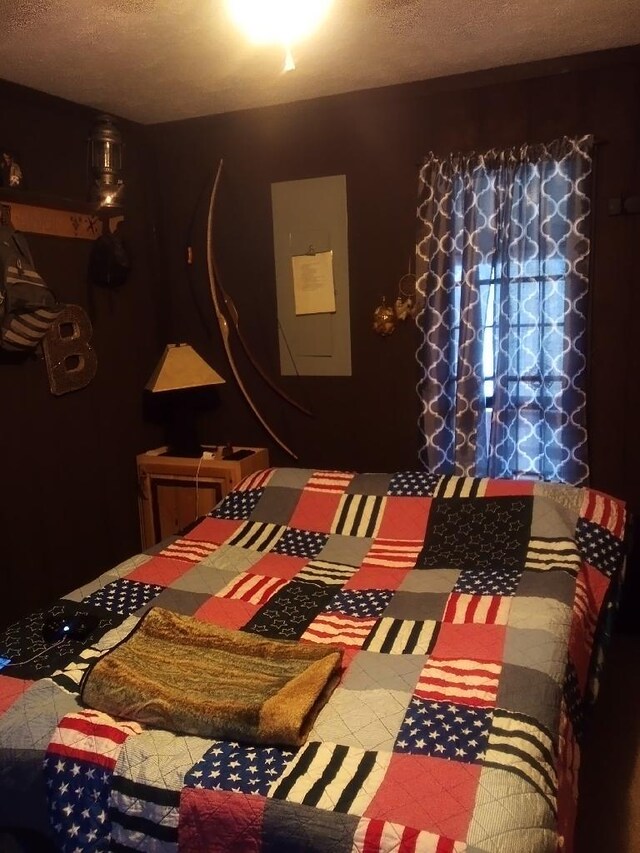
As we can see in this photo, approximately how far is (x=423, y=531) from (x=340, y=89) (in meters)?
1.93

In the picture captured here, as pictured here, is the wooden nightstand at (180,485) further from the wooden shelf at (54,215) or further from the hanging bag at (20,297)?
the wooden shelf at (54,215)

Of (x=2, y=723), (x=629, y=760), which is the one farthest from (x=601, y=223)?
(x=2, y=723)

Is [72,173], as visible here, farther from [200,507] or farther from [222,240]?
[200,507]

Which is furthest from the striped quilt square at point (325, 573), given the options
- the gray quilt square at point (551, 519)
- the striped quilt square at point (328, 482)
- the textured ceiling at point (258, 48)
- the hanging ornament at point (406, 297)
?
the textured ceiling at point (258, 48)

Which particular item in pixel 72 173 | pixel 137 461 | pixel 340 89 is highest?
pixel 340 89

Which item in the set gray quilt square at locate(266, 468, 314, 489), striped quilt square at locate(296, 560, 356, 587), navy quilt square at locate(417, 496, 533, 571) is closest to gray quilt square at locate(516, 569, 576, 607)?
navy quilt square at locate(417, 496, 533, 571)

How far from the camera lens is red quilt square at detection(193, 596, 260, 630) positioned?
2100 mm

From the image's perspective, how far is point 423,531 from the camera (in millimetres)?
2689

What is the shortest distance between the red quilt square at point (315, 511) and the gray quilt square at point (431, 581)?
19.1 inches

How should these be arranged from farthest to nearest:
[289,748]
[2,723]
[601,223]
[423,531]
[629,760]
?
[601,223] → [423,531] → [629,760] → [2,723] → [289,748]

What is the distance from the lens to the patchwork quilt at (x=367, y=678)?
4.37 feet

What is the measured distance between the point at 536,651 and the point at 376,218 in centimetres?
209

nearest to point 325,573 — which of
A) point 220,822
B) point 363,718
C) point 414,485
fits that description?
point 414,485

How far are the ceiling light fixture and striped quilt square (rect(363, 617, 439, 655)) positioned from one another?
1.78m
